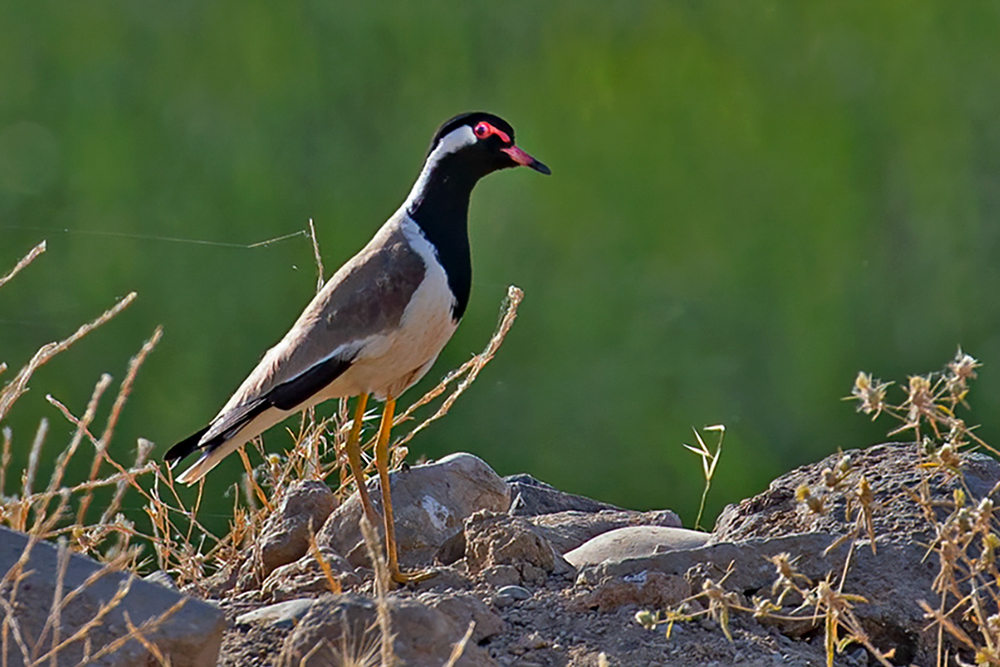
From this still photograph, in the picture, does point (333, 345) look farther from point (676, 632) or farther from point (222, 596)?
point (676, 632)

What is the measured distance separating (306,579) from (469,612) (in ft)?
1.43

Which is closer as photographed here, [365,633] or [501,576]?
[365,633]

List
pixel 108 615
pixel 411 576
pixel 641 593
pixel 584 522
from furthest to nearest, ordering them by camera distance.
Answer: pixel 584 522 < pixel 411 576 < pixel 641 593 < pixel 108 615

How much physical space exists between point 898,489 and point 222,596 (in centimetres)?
142

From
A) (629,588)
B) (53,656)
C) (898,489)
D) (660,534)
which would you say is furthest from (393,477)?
(53,656)

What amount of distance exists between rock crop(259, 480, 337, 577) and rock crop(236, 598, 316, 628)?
1.64 ft

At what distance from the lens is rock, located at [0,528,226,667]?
171 cm

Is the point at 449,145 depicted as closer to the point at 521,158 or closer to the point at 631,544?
the point at 521,158

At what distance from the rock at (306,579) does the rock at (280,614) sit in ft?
0.64

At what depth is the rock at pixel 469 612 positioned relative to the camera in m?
2.00

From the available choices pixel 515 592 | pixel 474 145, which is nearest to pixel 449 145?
pixel 474 145

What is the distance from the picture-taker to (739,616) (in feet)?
7.19

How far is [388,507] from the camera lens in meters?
2.60

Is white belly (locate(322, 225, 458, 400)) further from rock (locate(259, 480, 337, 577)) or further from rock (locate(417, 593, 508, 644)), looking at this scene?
rock (locate(417, 593, 508, 644))
